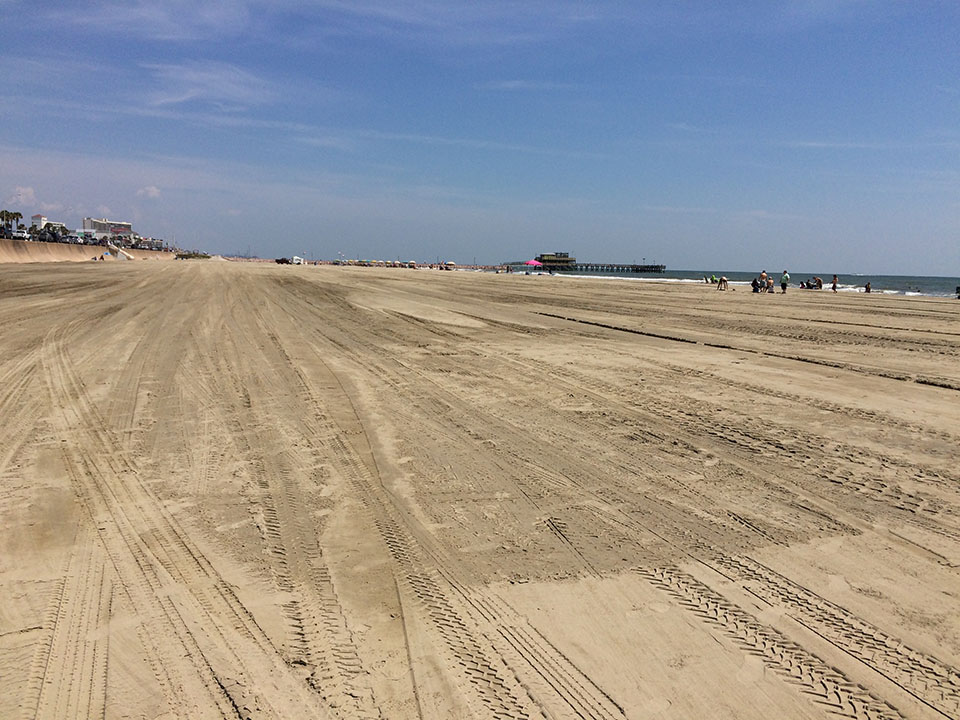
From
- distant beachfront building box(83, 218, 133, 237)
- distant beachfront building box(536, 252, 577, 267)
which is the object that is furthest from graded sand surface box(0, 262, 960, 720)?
distant beachfront building box(83, 218, 133, 237)

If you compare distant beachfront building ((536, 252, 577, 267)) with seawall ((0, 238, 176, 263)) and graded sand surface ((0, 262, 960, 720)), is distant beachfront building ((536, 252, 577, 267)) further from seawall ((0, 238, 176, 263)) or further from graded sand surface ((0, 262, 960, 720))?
graded sand surface ((0, 262, 960, 720))

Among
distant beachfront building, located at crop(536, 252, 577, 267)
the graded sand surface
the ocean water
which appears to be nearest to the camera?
the graded sand surface

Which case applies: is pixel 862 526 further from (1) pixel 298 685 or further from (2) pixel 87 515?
(2) pixel 87 515

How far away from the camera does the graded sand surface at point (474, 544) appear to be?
2486 millimetres

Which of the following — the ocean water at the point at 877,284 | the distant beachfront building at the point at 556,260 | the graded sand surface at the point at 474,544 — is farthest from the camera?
the distant beachfront building at the point at 556,260

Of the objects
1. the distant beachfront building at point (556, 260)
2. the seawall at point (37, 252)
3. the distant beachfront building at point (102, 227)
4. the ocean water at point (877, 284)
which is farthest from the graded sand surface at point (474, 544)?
the distant beachfront building at point (102, 227)

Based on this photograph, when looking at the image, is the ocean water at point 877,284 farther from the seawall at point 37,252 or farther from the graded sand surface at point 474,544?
the seawall at point 37,252

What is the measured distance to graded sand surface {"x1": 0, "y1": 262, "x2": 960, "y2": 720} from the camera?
2486 millimetres

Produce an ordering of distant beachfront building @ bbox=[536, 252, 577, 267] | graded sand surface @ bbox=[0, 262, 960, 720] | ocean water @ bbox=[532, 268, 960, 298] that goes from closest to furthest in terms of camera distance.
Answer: graded sand surface @ bbox=[0, 262, 960, 720]
ocean water @ bbox=[532, 268, 960, 298]
distant beachfront building @ bbox=[536, 252, 577, 267]

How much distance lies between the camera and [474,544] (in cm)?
365

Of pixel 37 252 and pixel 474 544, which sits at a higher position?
pixel 37 252

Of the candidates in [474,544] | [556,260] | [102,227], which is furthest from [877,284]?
[102,227]

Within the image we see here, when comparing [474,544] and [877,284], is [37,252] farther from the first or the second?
[877,284]

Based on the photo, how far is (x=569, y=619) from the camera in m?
2.93
